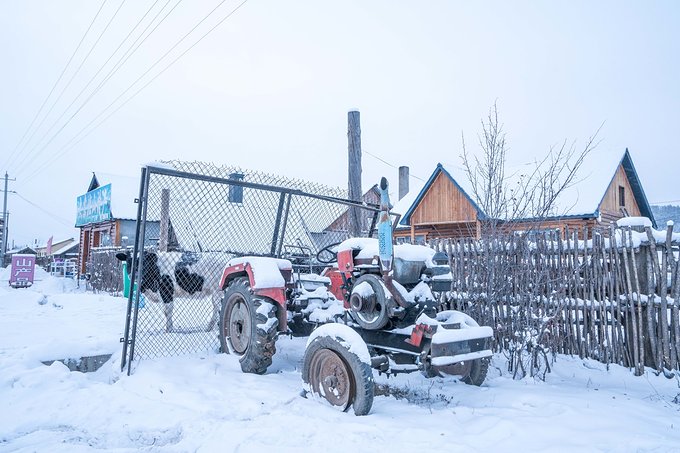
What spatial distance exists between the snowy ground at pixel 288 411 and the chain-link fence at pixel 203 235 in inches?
30.7

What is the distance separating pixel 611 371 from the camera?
16.5 feet

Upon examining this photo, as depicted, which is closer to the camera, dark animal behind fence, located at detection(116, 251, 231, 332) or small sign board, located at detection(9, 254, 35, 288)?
dark animal behind fence, located at detection(116, 251, 231, 332)

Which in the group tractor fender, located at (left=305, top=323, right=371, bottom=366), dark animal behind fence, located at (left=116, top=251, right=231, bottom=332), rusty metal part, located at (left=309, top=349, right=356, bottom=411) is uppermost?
dark animal behind fence, located at (left=116, top=251, right=231, bottom=332)

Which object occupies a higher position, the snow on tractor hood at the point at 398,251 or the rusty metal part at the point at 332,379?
the snow on tractor hood at the point at 398,251

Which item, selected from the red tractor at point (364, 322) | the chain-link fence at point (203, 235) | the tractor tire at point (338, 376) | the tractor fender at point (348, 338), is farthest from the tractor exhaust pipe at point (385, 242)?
the chain-link fence at point (203, 235)

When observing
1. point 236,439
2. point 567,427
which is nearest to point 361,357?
point 236,439

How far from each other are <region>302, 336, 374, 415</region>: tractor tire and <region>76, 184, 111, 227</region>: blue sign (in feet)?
74.4

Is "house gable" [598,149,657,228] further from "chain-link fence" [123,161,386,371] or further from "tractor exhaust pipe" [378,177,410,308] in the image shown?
"tractor exhaust pipe" [378,177,410,308]

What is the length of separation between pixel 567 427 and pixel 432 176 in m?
19.2

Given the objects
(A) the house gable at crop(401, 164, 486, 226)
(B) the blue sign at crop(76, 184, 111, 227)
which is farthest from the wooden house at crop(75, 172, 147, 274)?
(A) the house gable at crop(401, 164, 486, 226)

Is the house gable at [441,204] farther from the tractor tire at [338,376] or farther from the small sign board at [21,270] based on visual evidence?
the tractor tire at [338,376]

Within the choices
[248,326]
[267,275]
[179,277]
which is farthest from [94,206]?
[267,275]

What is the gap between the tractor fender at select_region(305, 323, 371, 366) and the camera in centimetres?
336

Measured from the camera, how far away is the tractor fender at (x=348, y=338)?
3.36 metres
